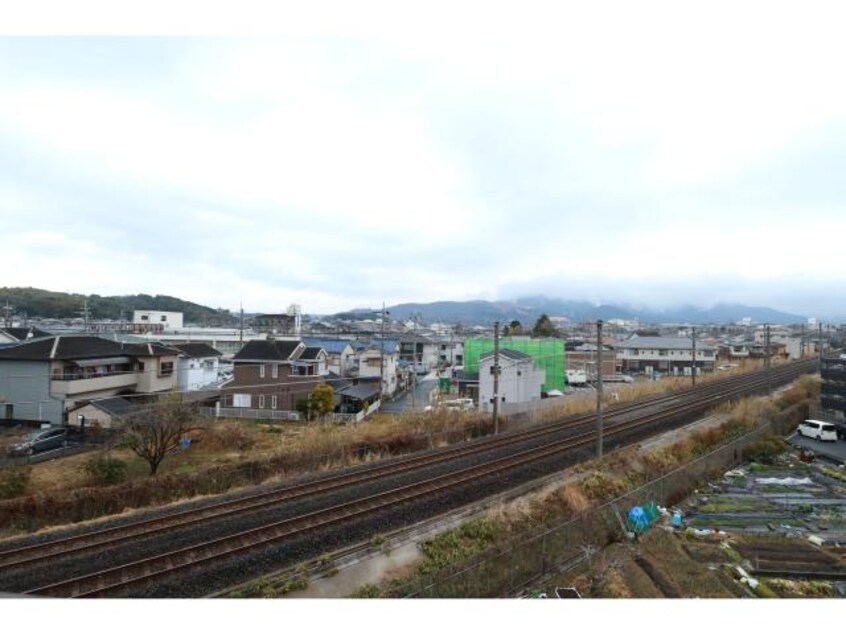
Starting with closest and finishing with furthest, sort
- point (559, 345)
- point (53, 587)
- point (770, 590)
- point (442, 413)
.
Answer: point (53, 587), point (770, 590), point (442, 413), point (559, 345)

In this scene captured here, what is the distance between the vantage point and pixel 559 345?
96.3 feet

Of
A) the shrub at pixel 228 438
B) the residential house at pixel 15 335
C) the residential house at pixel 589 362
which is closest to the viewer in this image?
the shrub at pixel 228 438

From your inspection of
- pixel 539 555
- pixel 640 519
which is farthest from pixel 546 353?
pixel 539 555

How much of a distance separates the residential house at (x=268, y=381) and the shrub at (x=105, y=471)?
10.0 meters

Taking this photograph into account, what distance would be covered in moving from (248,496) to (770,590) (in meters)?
8.21

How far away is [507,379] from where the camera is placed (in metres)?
22.5

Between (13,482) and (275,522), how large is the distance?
6824 millimetres

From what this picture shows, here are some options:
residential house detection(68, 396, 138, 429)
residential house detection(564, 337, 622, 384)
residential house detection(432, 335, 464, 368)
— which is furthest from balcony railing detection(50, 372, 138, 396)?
residential house detection(564, 337, 622, 384)

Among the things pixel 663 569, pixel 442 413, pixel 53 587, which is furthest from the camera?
pixel 442 413

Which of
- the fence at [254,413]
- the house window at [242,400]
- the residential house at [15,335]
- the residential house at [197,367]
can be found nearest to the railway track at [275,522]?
the fence at [254,413]

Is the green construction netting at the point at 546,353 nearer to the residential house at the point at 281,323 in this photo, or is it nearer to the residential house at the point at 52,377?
the residential house at the point at 52,377

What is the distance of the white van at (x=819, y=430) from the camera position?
54.9 feet

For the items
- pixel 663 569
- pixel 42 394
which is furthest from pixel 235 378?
pixel 663 569

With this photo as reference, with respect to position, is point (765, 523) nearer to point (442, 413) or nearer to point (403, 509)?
point (403, 509)
